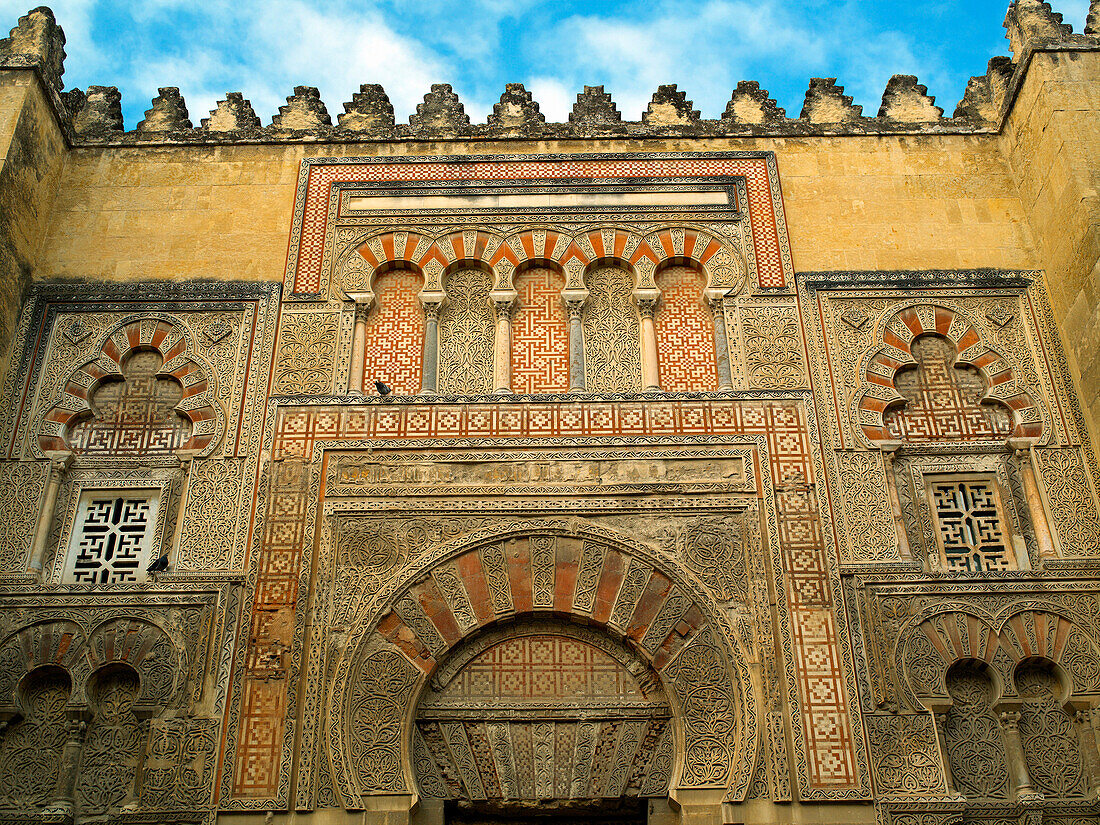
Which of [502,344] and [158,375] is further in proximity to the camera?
[502,344]

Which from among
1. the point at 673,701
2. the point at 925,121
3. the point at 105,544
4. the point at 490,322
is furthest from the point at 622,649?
the point at 925,121

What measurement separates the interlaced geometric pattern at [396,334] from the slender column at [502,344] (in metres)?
0.59

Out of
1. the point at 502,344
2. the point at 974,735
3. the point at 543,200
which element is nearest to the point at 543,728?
the point at 974,735

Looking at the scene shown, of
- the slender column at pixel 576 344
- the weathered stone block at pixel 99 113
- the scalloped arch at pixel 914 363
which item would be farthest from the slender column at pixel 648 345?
the weathered stone block at pixel 99 113

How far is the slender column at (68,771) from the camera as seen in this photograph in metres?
6.31

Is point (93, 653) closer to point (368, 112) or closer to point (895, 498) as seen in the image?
point (368, 112)

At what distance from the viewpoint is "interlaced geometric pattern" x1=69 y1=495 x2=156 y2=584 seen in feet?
23.2

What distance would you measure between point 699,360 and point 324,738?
381 cm

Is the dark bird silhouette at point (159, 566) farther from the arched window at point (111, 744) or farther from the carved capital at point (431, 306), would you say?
the carved capital at point (431, 306)

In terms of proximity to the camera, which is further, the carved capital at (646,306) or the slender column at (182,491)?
the carved capital at (646,306)

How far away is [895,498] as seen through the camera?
283 inches

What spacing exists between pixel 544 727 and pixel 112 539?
3306mm

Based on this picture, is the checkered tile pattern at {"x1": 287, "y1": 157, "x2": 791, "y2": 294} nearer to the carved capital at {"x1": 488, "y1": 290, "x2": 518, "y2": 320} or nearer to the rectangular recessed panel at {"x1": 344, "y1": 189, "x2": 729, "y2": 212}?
the rectangular recessed panel at {"x1": 344, "y1": 189, "x2": 729, "y2": 212}

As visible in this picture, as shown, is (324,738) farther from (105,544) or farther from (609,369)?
(609,369)
